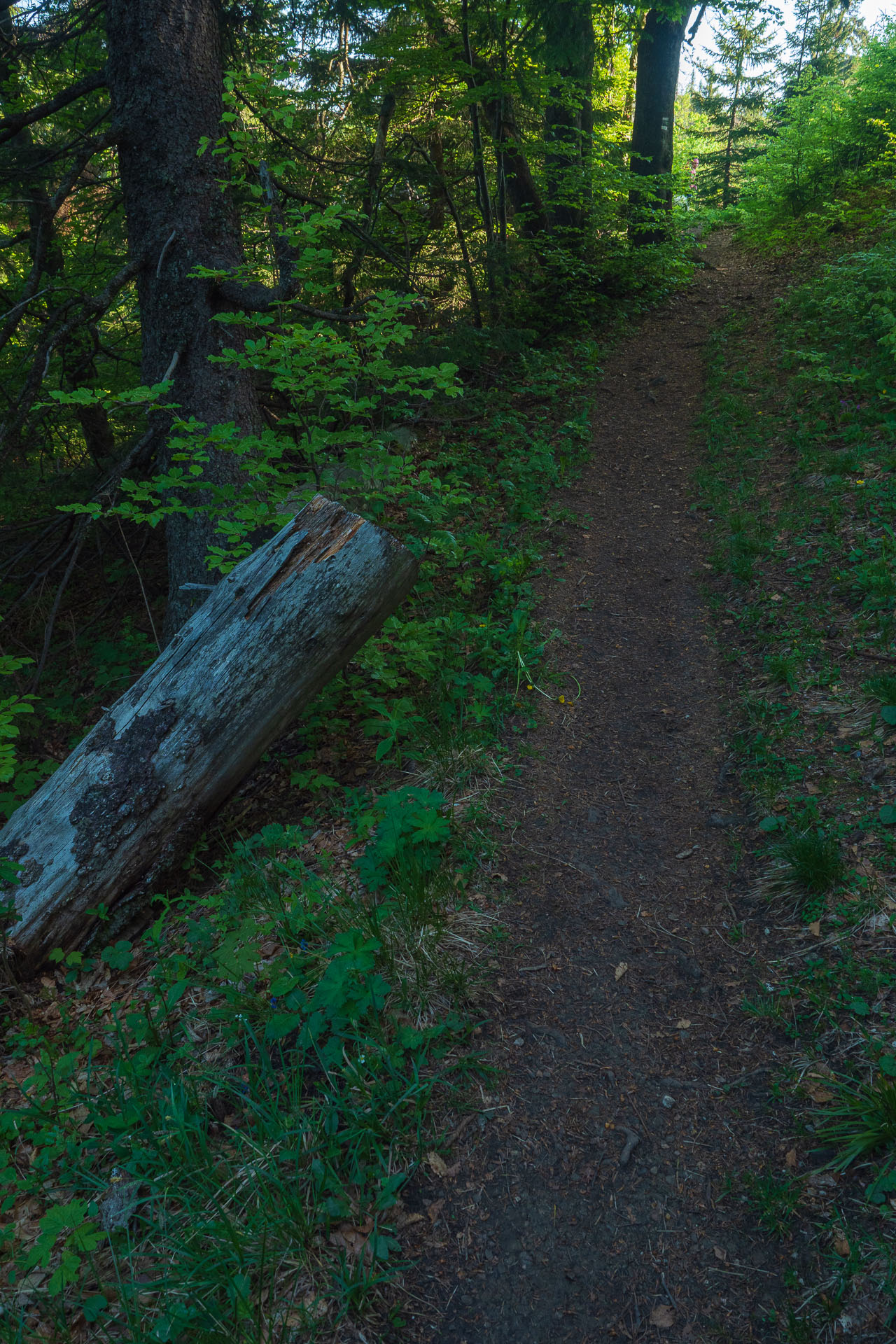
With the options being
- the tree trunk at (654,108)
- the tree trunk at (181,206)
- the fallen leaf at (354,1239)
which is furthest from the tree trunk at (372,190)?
the fallen leaf at (354,1239)

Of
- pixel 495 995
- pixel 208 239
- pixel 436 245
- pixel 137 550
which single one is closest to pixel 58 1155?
pixel 495 995

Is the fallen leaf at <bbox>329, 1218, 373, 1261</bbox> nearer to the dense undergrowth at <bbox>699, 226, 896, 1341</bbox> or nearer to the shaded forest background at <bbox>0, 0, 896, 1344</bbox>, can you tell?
the shaded forest background at <bbox>0, 0, 896, 1344</bbox>

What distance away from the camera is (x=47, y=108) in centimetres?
524

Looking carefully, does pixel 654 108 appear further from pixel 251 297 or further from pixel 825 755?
pixel 825 755

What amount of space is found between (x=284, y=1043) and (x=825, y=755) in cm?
303

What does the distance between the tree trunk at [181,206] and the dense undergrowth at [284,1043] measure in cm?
173

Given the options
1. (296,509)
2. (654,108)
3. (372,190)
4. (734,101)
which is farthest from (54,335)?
(734,101)

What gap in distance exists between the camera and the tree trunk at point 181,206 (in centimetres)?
526

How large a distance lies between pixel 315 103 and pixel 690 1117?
12037mm

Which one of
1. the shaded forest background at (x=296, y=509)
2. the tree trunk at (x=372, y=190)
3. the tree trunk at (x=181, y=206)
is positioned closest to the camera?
the shaded forest background at (x=296, y=509)

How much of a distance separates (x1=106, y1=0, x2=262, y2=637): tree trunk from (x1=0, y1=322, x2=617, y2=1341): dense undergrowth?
5.66ft

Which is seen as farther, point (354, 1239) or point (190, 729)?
point (190, 729)

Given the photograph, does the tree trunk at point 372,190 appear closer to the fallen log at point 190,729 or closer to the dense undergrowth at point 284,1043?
the dense undergrowth at point 284,1043

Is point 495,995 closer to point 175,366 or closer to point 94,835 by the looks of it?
point 94,835
